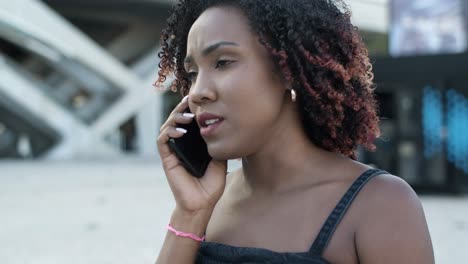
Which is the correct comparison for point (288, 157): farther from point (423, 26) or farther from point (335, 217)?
point (423, 26)

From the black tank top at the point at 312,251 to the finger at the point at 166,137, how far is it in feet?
1.25

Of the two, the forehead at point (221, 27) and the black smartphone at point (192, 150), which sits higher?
the forehead at point (221, 27)

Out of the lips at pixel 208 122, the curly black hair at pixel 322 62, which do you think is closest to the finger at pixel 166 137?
the lips at pixel 208 122

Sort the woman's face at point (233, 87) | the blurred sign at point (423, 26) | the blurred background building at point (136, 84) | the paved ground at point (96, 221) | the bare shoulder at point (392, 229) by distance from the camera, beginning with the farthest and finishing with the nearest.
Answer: the blurred sign at point (423, 26) → the blurred background building at point (136, 84) → the paved ground at point (96, 221) → the woman's face at point (233, 87) → the bare shoulder at point (392, 229)

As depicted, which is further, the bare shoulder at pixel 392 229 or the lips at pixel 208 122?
the lips at pixel 208 122

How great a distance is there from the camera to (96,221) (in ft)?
24.3

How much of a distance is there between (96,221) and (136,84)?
54.1 feet

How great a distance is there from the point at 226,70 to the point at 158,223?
5.95 m

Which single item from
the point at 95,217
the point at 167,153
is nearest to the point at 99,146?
the point at 95,217

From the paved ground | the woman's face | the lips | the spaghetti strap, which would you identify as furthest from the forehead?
the paved ground

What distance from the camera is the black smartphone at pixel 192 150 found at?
170cm

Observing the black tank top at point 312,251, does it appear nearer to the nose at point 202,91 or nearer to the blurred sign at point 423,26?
the nose at point 202,91

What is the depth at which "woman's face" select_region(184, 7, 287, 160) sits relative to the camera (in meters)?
1.52

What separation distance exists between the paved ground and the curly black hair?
385cm
